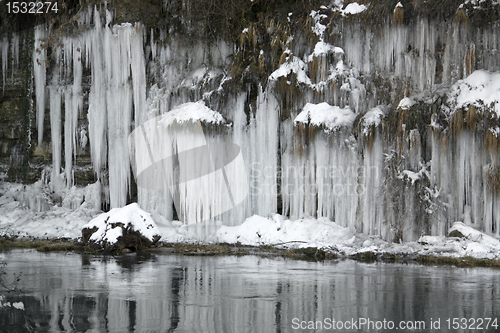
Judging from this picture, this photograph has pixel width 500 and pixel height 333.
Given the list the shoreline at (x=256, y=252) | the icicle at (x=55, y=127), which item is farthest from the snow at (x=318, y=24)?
the icicle at (x=55, y=127)

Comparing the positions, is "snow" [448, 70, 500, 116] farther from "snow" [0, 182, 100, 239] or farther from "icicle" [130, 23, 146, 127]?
"snow" [0, 182, 100, 239]

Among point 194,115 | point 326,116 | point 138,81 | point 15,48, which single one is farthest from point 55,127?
point 326,116

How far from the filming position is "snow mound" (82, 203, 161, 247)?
15.8 metres

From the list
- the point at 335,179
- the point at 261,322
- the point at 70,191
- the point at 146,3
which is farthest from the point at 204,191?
the point at 261,322

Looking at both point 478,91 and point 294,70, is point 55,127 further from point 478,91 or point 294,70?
point 478,91

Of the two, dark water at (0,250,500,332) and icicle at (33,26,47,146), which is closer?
dark water at (0,250,500,332)

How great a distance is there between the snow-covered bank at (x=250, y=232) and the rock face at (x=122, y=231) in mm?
29

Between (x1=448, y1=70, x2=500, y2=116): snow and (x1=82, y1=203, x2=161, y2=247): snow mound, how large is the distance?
8699mm

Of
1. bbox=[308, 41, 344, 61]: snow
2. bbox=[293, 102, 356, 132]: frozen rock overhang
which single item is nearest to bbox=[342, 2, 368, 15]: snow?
bbox=[308, 41, 344, 61]: snow

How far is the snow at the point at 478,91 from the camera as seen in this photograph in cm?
1447

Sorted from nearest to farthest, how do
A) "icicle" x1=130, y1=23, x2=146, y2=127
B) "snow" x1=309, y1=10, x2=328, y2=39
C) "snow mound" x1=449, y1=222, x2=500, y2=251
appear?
"snow mound" x1=449, y1=222, x2=500, y2=251
"snow" x1=309, y1=10, x2=328, y2=39
"icicle" x1=130, y1=23, x2=146, y2=127

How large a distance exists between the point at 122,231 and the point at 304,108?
606cm

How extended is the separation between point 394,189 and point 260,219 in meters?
4.04

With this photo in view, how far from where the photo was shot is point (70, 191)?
20547mm
